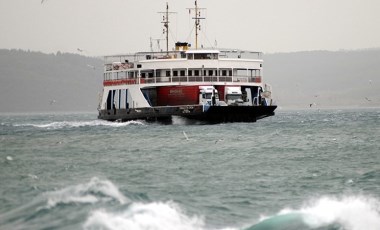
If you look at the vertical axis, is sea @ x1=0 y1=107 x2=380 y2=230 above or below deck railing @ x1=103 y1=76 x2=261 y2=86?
below

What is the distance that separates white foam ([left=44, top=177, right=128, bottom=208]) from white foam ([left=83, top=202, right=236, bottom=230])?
100cm

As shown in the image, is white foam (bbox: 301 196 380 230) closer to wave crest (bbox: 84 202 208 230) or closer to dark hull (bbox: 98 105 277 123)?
wave crest (bbox: 84 202 208 230)

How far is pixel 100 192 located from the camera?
26.8 meters

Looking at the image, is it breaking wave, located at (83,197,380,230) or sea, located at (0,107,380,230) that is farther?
sea, located at (0,107,380,230)

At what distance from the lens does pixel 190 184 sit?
3325cm

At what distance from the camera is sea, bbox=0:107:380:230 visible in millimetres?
24625

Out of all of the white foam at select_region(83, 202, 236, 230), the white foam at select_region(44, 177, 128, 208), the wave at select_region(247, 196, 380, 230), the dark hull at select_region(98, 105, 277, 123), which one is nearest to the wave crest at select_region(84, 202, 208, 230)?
the white foam at select_region(83, 202, 236, 230)

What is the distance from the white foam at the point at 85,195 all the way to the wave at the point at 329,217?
4.41 meters

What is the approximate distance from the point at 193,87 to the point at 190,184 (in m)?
51.2

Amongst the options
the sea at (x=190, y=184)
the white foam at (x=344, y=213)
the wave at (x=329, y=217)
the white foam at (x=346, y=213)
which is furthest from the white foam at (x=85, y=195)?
the white foam at (x=346, y=213)

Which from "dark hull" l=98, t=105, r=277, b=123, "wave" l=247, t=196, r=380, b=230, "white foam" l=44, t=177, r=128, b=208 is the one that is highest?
"dark hull" l=98, t=105, r=277, b=123

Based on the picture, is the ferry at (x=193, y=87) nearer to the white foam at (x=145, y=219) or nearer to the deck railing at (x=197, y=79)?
the deck railing at (x=197, y=79)

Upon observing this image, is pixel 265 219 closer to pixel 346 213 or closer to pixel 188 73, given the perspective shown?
pixel 346 213

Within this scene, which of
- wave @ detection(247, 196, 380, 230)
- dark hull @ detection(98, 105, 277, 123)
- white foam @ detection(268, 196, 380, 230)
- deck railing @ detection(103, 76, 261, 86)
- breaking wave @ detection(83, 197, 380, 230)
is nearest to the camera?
breaking wave @ detection(83, 197, 380, 230)
